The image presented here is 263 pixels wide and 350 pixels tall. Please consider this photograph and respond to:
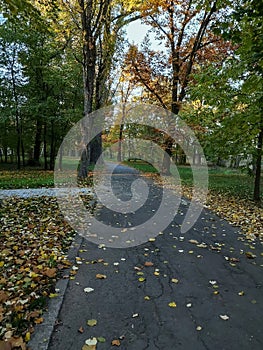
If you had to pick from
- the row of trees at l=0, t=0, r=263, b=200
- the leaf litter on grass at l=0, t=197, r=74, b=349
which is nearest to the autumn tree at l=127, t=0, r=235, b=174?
Answer: the row of trees at l=0, t=0, r=263, b=200

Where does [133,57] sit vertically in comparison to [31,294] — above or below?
above

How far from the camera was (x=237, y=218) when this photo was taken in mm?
6695

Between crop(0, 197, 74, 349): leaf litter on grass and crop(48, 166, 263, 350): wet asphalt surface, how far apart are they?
0.87 ft

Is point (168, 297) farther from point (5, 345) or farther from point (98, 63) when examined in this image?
point (98, 63)

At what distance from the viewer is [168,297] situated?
9.78 ft

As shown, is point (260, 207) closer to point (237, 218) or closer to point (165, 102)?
point (237, 218)

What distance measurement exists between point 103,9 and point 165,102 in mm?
7777

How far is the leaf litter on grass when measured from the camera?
2.42 meters

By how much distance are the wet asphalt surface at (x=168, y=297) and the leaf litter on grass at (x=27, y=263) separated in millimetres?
265

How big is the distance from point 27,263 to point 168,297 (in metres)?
2.00

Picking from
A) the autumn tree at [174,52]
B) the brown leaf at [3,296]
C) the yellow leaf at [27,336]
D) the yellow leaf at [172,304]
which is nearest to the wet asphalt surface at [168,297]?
the yellow leaf at [172,304]

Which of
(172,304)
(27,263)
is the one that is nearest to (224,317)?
(172,304)

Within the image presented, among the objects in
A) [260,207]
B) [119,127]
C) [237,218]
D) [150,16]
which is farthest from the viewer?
[119,127]

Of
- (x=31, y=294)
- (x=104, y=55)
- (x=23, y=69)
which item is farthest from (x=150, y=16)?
(x=31, y=294)
